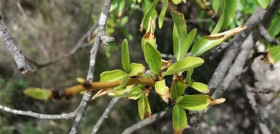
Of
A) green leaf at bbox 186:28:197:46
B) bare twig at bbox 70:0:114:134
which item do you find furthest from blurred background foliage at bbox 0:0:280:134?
green leaf at bbox 186:28:197:46

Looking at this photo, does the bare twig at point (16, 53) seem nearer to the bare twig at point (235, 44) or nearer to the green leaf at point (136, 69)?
the green leaf at point (136, 69)

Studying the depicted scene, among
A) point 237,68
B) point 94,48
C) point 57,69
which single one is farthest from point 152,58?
point 57,69

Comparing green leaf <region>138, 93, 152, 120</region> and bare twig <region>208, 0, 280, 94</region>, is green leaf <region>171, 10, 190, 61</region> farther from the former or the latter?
bare twig <region>208, 0, 280, 94</region>

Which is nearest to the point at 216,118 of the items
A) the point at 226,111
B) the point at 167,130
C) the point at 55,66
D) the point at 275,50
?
the point at 226,111

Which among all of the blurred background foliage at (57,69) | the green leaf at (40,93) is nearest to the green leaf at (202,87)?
the green leaf at (40,93)

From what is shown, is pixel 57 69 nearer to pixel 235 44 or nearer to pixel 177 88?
pixel 235 44

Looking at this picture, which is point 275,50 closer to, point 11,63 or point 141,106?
point 141,106
